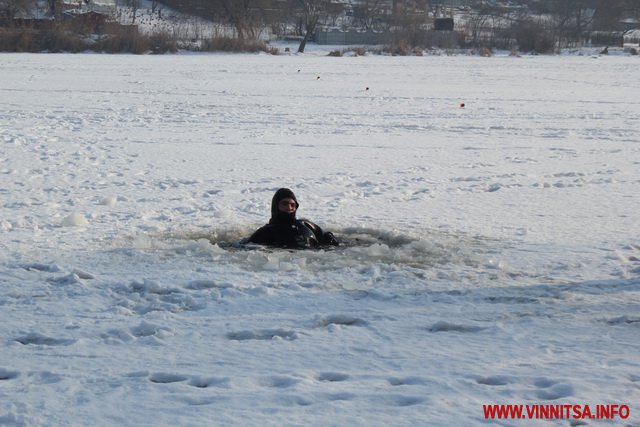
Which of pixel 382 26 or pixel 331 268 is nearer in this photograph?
pixel 331 268

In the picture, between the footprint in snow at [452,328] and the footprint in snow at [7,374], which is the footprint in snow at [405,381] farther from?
the footprint in snow at [7,374]

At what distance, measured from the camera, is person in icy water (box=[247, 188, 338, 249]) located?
26.6ft

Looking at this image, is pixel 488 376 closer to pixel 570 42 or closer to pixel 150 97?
pixel 150 97

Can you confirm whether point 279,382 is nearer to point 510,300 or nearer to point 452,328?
point 452,328

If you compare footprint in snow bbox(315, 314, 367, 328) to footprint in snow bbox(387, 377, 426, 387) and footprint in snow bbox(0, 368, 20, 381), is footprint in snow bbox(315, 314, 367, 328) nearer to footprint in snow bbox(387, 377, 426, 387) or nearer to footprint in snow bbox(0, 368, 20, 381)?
footprint in snow bbox(387, 377, 426, 387)

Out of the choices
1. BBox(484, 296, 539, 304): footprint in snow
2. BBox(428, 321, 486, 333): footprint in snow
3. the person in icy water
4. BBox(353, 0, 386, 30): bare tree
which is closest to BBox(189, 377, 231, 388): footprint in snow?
BBox(428, 321, 486, 333): footprint in snow

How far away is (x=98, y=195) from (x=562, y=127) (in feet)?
33.4

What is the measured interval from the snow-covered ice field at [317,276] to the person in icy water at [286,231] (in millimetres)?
226

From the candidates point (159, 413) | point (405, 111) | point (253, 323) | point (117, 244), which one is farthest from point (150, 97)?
point (159, 413)

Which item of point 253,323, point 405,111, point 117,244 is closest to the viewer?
point 253,323

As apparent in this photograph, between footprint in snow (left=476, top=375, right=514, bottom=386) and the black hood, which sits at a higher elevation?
the black hood

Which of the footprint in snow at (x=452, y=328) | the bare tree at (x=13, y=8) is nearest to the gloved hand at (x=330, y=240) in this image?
the footprint in snow at (x=452, y=328)

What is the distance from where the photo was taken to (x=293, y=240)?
812 centimetres

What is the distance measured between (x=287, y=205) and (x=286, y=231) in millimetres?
231
